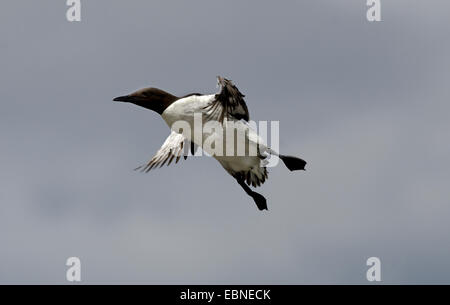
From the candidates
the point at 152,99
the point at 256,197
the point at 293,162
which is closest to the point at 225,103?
the point at 152,99

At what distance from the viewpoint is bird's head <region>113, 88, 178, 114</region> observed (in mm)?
28359

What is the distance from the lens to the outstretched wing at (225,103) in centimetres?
2678

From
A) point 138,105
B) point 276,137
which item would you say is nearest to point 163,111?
point 138,105

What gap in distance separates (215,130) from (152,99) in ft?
6.31

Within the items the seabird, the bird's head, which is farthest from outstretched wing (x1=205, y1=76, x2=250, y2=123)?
the bird's head

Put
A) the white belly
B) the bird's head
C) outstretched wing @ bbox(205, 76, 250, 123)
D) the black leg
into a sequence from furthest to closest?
1. the black leg
2. the bird's head
3. the white belly
4. outstretched wing @ bbox(205, 76, 250, 123)

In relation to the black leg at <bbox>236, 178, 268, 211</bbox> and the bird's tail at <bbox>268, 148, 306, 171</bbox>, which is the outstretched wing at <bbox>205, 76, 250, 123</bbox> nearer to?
the bird's tail at <bbox>268, 148, 306, 171</bbox>

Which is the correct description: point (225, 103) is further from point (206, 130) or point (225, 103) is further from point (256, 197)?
point (256, 197)

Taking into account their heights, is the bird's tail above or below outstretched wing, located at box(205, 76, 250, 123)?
below

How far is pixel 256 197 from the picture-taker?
99.3 feet

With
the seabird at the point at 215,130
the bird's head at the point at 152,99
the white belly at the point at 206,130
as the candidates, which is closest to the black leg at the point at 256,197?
the seabird at the point at 215,130

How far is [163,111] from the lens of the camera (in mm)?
28312
